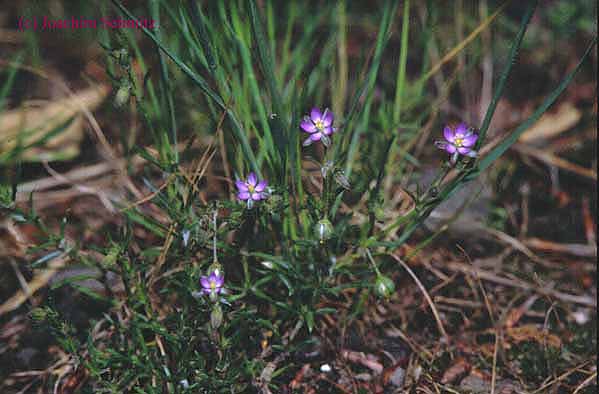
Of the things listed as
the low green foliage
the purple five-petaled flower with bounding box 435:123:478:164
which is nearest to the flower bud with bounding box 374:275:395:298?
the low green foliage

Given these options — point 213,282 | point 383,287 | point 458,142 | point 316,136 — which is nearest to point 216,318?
point 213,282

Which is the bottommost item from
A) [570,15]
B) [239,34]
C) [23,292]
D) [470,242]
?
[23,292]

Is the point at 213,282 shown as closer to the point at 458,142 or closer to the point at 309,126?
the point at 309,126

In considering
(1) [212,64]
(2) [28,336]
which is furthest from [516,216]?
(2) [28,336]

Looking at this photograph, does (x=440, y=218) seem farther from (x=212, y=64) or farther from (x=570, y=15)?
(x=570, y=15)

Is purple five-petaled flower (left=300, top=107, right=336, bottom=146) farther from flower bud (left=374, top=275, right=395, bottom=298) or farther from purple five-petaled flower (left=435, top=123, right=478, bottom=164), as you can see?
flower bud (left=374, top=275, right=395, bottom=298)

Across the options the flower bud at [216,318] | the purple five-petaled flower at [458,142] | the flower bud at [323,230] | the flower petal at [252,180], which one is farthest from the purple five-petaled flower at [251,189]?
the purple five-petaled flower at [458,142]

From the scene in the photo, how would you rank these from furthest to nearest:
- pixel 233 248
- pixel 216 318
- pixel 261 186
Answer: pixel 233 248 → pixel 261 186 → pixel 216 318

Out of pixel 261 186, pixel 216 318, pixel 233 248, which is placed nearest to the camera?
pixel 216 318
